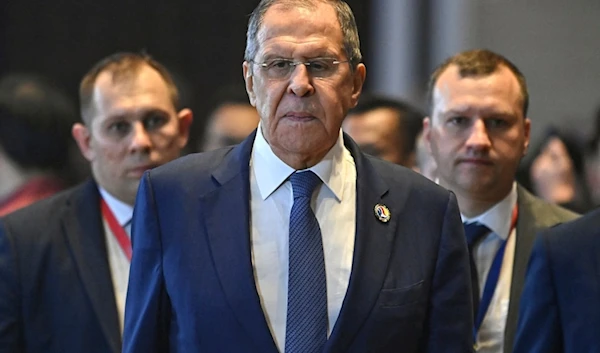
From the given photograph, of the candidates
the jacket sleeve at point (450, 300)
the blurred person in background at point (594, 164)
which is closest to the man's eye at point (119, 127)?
the jacket sleeve at point (450, 300)

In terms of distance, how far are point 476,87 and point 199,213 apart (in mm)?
1654

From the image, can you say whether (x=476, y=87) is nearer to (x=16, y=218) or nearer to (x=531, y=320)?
(x=531, y=320)

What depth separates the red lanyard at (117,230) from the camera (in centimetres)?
508

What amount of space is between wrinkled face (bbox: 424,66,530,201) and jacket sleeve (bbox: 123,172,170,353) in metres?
1.52

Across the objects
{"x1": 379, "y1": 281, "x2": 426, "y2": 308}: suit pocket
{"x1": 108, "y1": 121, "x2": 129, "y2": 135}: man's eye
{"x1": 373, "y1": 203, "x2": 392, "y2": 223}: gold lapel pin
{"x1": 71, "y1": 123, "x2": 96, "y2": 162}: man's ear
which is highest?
{"x1": 373, "y1": 203, "x2": 392, "y2": 223}: gold lapel pin

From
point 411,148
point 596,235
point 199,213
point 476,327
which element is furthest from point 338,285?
point 411,148

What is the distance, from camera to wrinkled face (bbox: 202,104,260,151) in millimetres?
6766

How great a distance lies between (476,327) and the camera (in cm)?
482

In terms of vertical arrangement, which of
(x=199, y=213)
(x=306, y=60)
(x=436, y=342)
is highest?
(x=306, y=60)

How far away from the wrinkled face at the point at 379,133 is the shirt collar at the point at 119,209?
55.0 inches

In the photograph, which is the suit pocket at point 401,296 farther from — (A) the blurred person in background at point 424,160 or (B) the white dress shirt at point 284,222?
(A) the blurred person in background at point 424,160

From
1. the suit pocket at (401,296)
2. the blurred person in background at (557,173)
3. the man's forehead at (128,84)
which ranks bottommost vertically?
the blurred person in background at (557,173)

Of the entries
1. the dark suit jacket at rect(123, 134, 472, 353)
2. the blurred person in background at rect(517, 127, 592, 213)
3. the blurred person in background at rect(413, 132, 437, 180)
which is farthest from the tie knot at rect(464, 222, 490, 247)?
the blurred person in background at rect(517, 127, 592, 213)

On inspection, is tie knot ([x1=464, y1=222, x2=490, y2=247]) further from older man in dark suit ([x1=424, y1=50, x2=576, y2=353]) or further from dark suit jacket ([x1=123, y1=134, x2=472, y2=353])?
dark suit jacket ([x1=123, y1=134, x2=472, y2=353])
